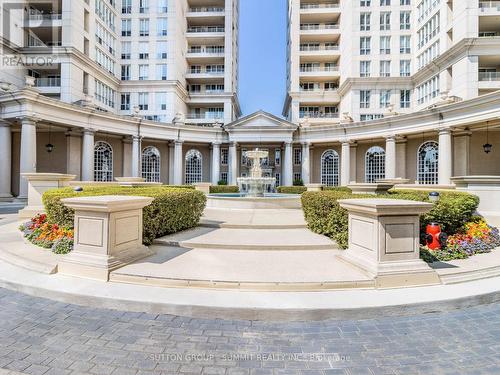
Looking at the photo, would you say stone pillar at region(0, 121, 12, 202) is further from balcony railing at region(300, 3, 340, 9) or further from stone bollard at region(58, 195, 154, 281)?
balcony railing at region(300, 3, 340, 9)

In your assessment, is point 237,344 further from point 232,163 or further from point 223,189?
point 232,163

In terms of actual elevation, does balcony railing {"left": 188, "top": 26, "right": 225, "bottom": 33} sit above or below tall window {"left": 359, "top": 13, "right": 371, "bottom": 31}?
above

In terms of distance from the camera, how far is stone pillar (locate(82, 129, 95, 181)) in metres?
23.3

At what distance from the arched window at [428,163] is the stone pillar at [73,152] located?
34.3m

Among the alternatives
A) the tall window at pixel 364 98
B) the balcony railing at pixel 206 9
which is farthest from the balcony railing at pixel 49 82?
the tall window at pixel 364 98

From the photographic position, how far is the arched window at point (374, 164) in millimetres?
29016

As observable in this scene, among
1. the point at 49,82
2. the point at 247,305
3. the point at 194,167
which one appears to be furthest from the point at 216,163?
the point at 247,305

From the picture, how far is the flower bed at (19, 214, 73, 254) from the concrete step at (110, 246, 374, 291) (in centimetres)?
240

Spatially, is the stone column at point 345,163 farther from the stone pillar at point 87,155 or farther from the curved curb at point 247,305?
the stone pillar at point 87,155

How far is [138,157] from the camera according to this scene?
2734 centimetres

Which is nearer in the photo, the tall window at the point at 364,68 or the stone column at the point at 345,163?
the stone column at the point at 345,163

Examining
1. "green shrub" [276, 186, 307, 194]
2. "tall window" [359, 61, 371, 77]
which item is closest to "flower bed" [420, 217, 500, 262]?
"green shrub" [276, 186, 307, 194]

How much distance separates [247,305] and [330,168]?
30.2 m

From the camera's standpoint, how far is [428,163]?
25.8 metres
